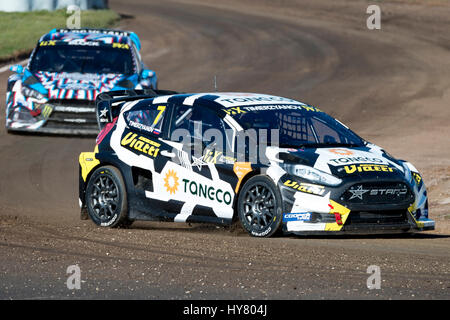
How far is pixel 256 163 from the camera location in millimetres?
10109

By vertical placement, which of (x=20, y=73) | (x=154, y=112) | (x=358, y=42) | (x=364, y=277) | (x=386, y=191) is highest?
(x=358, y=42)

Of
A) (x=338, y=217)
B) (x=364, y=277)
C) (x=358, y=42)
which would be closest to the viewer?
(x=364, y=277)

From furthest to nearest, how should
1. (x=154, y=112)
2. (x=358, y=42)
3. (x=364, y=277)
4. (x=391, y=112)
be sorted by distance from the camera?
1. (x=358, y=42)
2. (x=391, y=112)
3. (x=154, y=112)
4. (x=364, y=277)

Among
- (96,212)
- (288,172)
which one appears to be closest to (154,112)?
(96,212)

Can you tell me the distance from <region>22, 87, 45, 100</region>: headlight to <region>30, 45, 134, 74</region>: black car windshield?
66cm

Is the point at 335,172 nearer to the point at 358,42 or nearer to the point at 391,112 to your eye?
the point at 391,112

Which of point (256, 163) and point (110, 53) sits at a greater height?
point (110, 53)

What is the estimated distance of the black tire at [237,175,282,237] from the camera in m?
9.85

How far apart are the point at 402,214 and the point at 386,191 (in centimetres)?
31

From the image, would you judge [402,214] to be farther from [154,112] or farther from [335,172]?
[154,112]

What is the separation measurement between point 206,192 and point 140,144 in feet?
3.66

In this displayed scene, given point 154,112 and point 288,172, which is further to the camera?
point 154,112

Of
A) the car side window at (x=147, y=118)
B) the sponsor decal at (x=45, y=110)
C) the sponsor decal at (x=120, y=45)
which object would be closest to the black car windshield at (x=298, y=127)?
the car side window at (x=147, y=118)

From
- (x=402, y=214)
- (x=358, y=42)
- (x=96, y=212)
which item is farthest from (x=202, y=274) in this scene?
(x=358, y=42)
